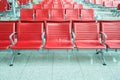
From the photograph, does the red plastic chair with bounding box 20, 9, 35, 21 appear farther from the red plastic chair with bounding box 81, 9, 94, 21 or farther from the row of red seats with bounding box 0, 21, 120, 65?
the row of red seats with bounding box 0, 21, 120, 65

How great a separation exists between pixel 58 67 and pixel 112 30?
1444 mm

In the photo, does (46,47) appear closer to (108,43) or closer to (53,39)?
(53,39)

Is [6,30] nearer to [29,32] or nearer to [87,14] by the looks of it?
[29,32]

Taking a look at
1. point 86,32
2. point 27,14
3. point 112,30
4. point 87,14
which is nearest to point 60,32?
point 86,32

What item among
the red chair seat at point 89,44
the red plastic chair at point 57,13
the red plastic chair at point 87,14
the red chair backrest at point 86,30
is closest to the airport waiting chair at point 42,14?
the red plastic chair at point 57,13

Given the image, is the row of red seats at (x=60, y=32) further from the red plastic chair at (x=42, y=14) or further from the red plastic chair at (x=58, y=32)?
the red plastic chair at (x=42, y=14)

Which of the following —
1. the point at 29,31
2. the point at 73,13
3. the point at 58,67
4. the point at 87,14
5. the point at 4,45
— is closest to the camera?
the point at 58,67

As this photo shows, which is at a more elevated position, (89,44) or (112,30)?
(112,30)

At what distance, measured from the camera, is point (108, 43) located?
4.31 meters

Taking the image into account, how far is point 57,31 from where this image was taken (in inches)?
177

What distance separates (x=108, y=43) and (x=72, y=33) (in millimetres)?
742

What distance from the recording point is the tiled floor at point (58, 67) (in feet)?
11.6

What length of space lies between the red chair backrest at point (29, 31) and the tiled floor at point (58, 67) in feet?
1.30

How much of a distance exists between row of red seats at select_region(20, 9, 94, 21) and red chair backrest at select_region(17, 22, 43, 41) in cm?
246
